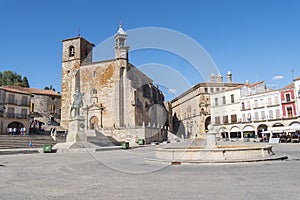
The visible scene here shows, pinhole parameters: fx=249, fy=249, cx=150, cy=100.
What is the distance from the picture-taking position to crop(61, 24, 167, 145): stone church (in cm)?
3809

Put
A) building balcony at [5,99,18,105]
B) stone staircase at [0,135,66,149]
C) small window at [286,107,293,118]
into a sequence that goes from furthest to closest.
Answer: building balcony at [5,99,18,105] → small window at [286,107,293,118] → stone staircase at [0,135,66,149]

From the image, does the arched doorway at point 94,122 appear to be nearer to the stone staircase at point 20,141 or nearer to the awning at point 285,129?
the stone staircase at point 20,141

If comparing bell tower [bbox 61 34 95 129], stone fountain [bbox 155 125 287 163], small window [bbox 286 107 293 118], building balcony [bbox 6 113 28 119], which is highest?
bell tower [bbox 61 34 95 129]

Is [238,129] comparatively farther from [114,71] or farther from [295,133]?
[114,71]

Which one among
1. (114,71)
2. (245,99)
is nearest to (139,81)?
(114,71)

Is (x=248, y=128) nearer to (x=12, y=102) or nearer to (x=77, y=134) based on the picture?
(x=77, y=134)

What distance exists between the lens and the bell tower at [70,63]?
139 feet

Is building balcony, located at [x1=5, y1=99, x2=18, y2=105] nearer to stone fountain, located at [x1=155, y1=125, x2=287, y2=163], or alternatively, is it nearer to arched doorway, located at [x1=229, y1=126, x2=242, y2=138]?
arched doorway, located at [x1=229, y1=126, x2=242, y2=138]

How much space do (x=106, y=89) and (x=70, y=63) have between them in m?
9.13

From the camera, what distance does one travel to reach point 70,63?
4378 centimetres

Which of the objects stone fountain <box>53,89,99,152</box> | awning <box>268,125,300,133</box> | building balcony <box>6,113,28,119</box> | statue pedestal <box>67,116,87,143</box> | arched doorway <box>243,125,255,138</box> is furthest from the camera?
arched doorway <box>243,125,255,138</box>

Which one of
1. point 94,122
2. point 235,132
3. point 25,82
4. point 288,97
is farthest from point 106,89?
point 25,82

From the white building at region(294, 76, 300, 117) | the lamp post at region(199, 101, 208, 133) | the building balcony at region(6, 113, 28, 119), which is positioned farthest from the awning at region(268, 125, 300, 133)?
the building balcony at region(6, 113, 28, 119)

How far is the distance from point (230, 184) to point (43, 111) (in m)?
48.1
